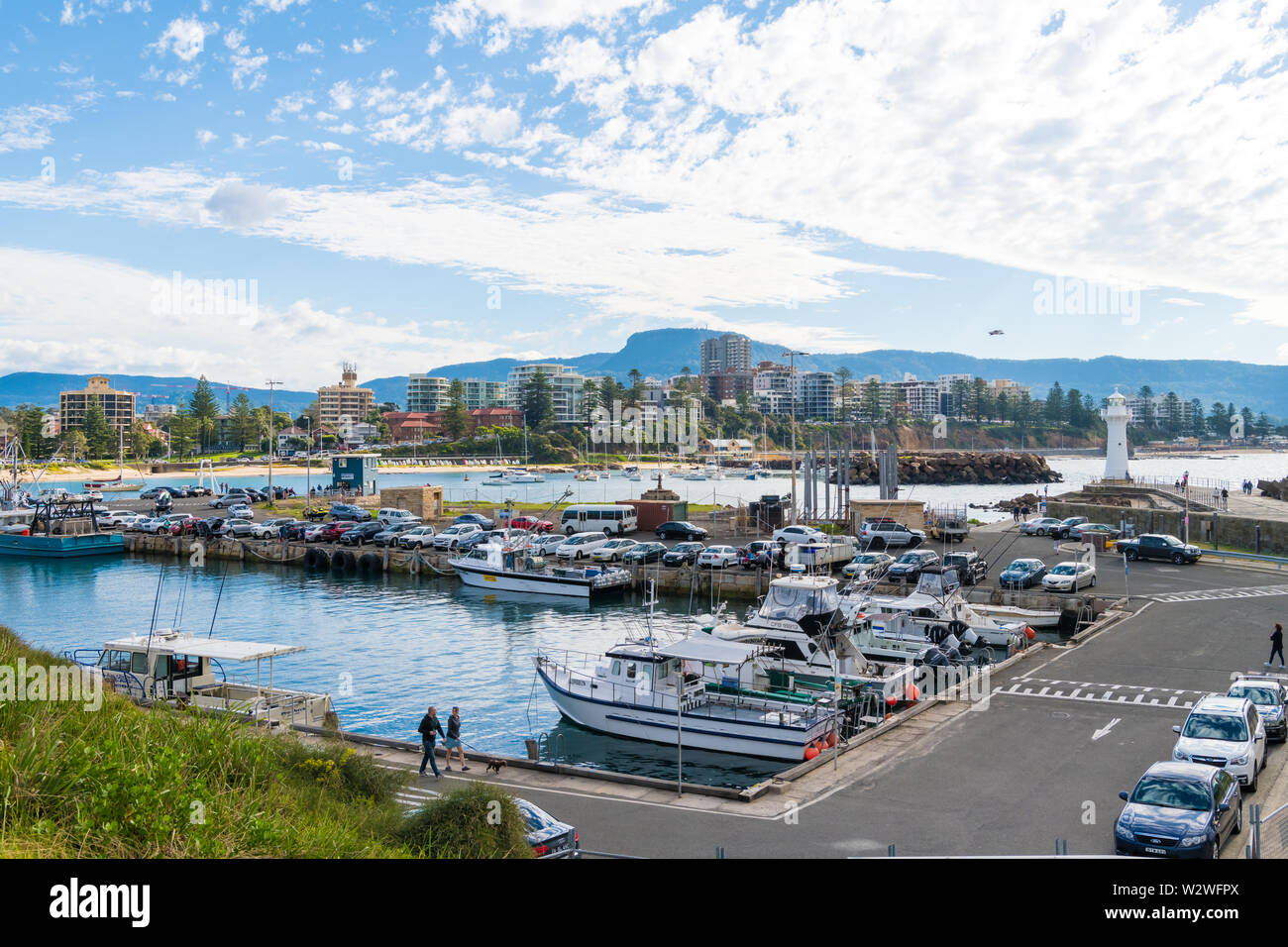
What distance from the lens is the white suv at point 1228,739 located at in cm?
1539

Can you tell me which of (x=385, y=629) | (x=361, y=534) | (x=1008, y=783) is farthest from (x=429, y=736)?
(x=361, y=534)

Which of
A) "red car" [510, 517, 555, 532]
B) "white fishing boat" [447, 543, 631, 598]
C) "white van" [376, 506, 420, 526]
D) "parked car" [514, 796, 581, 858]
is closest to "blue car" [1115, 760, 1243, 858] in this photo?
"parked car" [514, 796, 581, 858]

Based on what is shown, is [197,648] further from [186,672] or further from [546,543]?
[546,543]

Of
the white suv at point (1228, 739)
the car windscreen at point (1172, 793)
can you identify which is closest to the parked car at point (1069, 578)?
the white suv at point (1228, 739)

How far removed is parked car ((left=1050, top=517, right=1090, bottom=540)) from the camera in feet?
176

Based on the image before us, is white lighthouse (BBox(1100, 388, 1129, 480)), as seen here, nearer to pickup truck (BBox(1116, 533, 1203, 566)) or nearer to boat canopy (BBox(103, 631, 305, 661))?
pickup truck (BBox(1116, 533, 1203, 566))

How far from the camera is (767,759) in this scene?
72.5ft

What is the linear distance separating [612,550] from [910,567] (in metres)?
16.0

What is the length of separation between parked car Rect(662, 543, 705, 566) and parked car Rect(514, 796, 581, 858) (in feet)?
116

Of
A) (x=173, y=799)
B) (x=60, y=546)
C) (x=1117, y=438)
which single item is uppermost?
(x=1117, y=438)

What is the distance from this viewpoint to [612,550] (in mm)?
50938

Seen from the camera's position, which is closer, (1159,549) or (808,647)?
(808,647)
